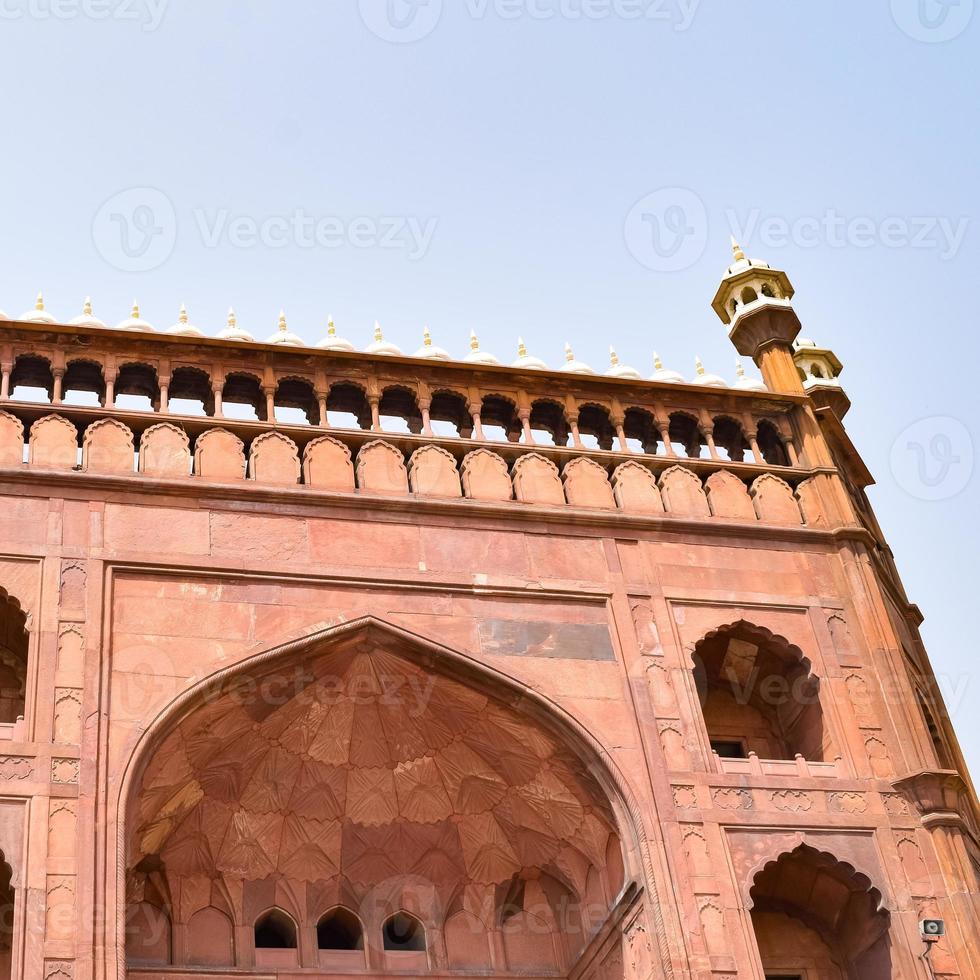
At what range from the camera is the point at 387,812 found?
11844 mm

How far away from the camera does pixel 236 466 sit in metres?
11.7

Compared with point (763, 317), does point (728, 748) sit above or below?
below

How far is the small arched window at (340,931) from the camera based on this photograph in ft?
38.5

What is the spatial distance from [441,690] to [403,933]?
6.85ft

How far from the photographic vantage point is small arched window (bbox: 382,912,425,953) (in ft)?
38.9

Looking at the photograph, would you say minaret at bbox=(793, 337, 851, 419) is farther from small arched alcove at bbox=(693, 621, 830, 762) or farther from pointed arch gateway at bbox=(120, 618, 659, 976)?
pointed arch gateway at bbox=(120, 618, 659, 976)

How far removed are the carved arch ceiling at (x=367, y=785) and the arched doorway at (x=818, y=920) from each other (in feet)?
3.88

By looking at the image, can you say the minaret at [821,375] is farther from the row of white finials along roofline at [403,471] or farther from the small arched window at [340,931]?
the small arched window at [340,931]

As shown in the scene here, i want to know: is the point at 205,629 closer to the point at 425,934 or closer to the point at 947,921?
the point at 425,934

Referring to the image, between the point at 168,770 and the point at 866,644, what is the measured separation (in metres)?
5.36

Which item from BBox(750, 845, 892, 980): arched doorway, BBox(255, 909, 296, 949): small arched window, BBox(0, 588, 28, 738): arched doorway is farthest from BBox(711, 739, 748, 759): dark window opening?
BBox(0, 588, 28, 738): arched doorway

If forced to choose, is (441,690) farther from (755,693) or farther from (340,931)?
(755,693)

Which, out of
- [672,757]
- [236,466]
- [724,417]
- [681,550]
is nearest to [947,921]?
[672,757]

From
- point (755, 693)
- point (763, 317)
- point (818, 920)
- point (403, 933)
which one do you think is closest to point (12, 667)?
point (403, 933)
